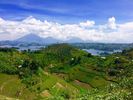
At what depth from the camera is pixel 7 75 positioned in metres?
164

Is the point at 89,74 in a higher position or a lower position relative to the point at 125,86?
lower

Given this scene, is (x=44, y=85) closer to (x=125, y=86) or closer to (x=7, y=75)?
(x=7, y=75)

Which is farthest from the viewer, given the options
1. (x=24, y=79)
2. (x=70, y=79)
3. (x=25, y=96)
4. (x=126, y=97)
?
(x=70, y=79)

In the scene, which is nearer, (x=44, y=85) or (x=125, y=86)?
(x=125, y=86)

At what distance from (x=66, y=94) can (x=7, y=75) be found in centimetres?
4056

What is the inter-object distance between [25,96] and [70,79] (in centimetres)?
6125

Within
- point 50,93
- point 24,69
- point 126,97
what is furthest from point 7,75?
point 126,97

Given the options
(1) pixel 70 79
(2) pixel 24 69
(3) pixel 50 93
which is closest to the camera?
(3) pixel 50 93

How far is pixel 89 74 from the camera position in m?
199

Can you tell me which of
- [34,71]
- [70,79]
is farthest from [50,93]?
[70,79]

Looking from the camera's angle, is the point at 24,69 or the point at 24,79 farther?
the point at 24,69

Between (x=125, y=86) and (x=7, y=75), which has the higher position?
(x=125, y=86)

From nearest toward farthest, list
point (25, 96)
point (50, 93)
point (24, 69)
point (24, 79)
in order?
1. point (25, 96)
2. point (50, 93)
3. point (24, 79)
4. point (24, 69)

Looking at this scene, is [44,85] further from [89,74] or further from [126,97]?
[126,97]
